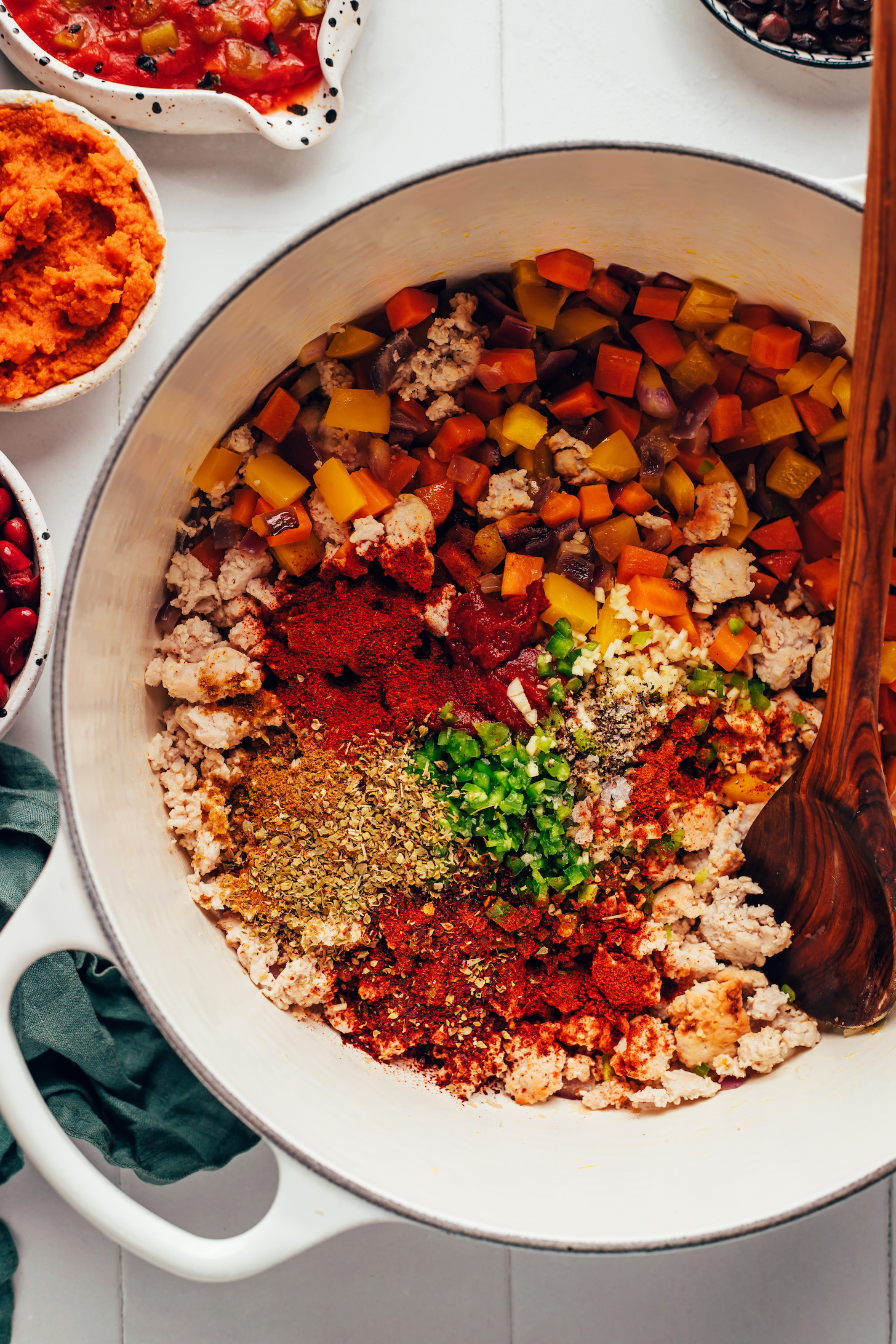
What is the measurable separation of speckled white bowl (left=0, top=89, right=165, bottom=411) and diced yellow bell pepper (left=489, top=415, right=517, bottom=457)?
1.94ft

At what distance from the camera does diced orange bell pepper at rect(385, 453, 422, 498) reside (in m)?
1.61

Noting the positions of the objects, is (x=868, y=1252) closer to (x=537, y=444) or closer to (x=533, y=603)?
(x=533, y=603)

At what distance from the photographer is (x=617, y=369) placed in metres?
1.58

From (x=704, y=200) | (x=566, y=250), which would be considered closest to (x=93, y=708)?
(x=566, y=250)

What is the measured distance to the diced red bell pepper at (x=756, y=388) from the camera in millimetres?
1588

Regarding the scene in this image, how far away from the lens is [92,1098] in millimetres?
1716

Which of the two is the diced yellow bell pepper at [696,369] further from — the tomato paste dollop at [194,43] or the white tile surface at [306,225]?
the tomato paste dollop at [194,43]

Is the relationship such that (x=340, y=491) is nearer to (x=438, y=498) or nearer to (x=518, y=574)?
(x=438, y=498)

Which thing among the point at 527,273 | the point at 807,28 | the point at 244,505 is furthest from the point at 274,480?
the point at 807,28

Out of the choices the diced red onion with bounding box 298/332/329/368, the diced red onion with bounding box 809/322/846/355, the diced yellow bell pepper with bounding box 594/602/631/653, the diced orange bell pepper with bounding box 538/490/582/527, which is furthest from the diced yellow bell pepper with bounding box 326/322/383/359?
the diced red onion with bounding box 809/322/846/355

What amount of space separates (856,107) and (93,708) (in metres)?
1.70

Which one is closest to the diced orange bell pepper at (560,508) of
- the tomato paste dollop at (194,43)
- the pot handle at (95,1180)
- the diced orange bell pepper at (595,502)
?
the diced orange bell pepper at (595,502)

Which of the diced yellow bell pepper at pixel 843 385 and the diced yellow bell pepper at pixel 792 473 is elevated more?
the diced yellow bell pepper at pixel 843 385

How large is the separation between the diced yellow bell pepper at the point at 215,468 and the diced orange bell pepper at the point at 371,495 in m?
0.20
